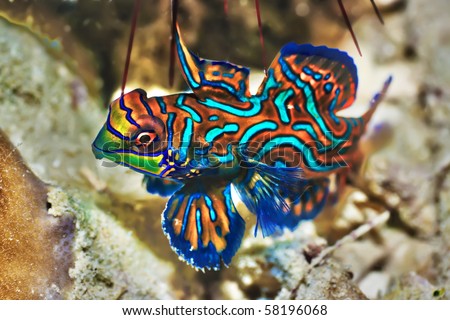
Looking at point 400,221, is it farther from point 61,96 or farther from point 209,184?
point 61,96

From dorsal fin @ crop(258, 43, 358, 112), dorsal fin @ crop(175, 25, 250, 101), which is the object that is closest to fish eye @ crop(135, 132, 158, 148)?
dorsal fin @ crop(175, 25, 250, 101)

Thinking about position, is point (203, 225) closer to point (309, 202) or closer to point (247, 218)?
point (247, 218)

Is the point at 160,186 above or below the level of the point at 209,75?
below

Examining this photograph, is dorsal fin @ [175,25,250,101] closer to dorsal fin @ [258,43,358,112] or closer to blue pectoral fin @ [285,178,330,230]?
dorsal fin @ [258,43,358,112]

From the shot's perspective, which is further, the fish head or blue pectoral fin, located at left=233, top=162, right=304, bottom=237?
blue pectoral fin, located at left=233, top=162, right=304, bottom=237

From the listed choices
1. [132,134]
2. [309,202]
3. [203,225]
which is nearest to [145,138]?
[132,134]

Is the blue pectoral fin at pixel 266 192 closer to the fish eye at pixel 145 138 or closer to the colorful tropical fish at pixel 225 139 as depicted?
the colorful tropical fish at pixel 225 139
